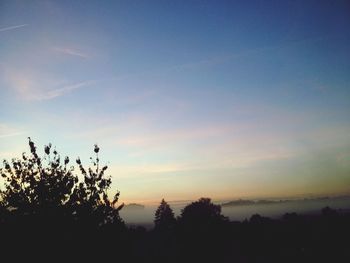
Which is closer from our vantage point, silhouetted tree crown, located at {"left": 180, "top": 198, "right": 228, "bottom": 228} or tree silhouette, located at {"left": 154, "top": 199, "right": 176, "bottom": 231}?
silhouetted tree crown, located at {"left": 180, "top": 198, "right": 228, "bottom": 228}

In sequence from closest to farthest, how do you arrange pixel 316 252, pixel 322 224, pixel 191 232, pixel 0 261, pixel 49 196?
1. pixel 0 261
2. pixel 49 196
3. pixel 316 252
4. pixel 191 232
5. pixel 322 224

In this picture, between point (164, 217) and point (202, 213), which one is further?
point (164, 217)

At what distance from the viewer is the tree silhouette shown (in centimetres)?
10269

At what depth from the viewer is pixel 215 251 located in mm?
65688

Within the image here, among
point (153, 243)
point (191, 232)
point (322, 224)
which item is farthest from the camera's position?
point (322, 224)

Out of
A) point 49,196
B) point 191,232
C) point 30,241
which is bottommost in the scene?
point 191,232

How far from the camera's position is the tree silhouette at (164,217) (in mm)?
102688

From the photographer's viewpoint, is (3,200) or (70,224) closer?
(70,224)

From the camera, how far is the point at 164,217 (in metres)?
106

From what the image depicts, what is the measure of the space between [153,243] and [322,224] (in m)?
54.9

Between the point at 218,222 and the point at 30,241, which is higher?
the point at 30,241

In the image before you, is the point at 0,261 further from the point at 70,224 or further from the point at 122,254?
the point at 122,254

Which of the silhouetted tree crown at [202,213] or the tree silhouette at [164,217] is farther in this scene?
the tree silhouette at [164,217]

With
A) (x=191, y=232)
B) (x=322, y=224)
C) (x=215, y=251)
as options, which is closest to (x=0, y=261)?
(x=215, y=251)
